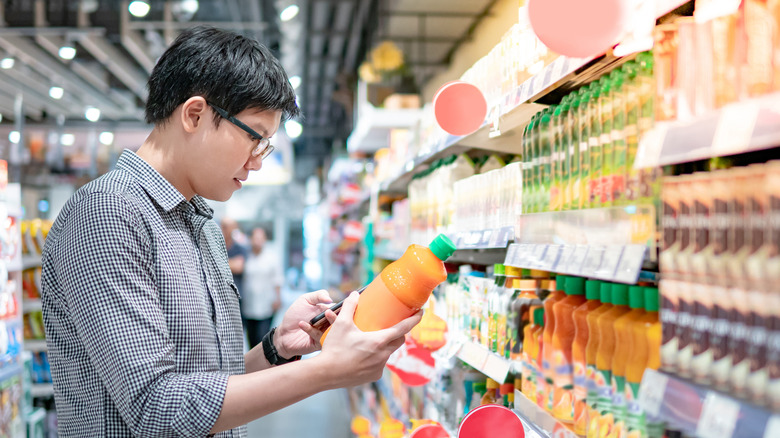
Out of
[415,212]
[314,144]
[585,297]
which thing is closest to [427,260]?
[585,297]

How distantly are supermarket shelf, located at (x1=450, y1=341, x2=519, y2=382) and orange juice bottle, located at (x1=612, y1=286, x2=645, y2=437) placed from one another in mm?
454

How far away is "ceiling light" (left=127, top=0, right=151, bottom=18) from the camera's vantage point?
707 centimetres

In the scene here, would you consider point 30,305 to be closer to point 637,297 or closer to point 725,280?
point 637,297

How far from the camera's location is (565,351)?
55.4 inches

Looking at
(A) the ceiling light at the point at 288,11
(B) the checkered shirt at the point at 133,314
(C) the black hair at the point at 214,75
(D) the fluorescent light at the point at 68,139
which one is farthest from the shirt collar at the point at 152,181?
(D) the fluorescent light at the point at 68,139

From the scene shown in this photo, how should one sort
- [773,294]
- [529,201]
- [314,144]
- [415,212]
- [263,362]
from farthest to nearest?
[314,144], [415,212], [263,362], [529,201], [773,294]

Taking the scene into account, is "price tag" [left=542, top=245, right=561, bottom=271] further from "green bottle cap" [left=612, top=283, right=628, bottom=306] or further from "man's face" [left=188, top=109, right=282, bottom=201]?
"man's face" [left=188, top=109, right=282, bottom=201]

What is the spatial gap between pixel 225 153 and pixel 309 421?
5.33m

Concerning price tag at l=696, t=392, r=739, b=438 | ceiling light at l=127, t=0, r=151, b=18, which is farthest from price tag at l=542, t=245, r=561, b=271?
ceiling light at l=127, t=0, r=151, b=18

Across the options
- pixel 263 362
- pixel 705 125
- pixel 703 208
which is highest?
pixel 705 125

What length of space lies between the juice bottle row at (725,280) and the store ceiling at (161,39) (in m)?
3.86

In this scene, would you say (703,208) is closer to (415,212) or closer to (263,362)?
(263,362)

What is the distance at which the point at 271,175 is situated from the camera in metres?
13.0

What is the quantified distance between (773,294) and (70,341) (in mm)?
1310
